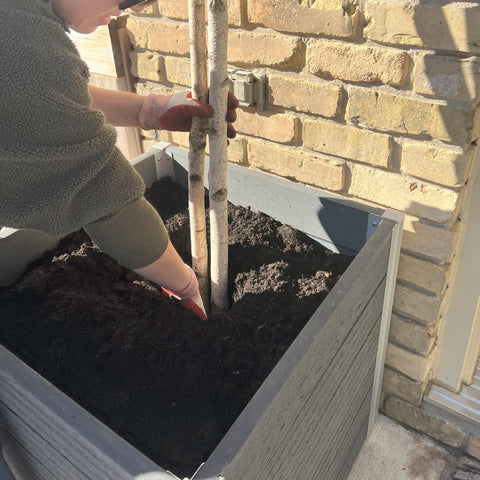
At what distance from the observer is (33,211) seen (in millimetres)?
996

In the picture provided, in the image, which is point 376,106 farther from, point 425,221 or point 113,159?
point 113,159

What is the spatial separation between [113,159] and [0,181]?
0.74ft

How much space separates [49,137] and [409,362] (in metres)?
1.29

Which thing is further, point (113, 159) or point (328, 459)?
point (328, 459)

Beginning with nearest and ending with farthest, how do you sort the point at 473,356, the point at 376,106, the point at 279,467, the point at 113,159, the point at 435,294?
the point at 279,467, the point at 113,159, the point at 376,106, the point at 435,294, the point at 473,356

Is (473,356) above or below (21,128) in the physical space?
below

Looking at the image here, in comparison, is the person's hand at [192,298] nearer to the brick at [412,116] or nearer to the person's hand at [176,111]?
the person's hand at [176,111]

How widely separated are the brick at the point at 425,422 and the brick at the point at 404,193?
2.51ft

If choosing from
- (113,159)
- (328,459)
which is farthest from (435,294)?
(113,159)

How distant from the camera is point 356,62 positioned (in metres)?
1.24

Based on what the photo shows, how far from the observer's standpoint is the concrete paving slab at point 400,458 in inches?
64.8

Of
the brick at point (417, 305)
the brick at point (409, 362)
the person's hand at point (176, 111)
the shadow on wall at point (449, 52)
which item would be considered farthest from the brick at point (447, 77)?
the brick at point (409, 362)

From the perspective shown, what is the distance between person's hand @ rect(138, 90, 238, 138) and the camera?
3.76 ft

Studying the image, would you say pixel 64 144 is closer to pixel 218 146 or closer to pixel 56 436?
pixel 218 146
